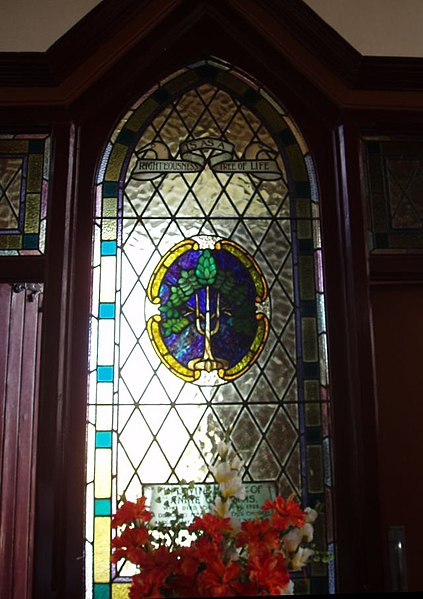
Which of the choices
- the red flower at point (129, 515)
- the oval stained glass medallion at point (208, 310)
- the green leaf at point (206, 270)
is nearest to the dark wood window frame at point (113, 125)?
the oval stained glass medallion at point (208, 310)

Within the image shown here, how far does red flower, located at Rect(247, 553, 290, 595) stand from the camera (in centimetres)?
174

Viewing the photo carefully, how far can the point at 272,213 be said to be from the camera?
2.84 meters

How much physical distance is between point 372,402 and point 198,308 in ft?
2.26

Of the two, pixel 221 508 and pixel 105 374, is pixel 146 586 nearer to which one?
pixel 221 508

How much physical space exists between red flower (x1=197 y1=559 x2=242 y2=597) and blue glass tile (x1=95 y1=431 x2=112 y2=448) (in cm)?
90

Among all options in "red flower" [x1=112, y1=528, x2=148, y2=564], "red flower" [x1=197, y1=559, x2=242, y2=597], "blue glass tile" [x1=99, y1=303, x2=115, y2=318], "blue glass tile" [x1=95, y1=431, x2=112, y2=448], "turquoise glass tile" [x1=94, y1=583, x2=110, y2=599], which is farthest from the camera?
"blue glass tile" [x1=99, y1=303, x2=115, y2=318]

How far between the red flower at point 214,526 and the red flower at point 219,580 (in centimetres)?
7

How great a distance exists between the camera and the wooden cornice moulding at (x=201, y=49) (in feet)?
9.08

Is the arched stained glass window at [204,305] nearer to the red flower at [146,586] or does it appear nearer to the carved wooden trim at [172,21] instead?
the carved wooden trim at [172,21]

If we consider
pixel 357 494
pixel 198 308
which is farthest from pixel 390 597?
pixel 198 308

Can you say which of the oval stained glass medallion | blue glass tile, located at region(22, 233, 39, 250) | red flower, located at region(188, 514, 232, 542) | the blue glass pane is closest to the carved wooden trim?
blue glass tile, located at region(22, 233, 39, 250)

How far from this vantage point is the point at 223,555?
1.83 metres

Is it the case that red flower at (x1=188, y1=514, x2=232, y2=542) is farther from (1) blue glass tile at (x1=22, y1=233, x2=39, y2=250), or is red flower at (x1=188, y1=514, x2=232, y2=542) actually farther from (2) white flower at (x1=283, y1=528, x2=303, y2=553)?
(1) blue glass tile at (x1=22, y1=233, x2=39, y2=250)

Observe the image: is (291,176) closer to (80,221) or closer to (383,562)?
(80,221)
